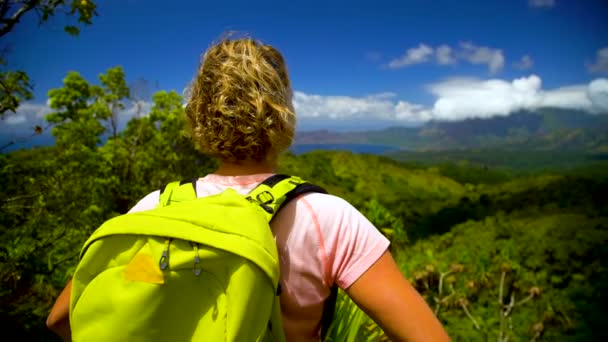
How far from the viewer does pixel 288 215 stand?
44.9 inches

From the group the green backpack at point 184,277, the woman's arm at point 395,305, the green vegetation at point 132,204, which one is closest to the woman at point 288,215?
the woman's arm at point 395,305

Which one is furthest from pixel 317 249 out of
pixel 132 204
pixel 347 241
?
pixel 132 204

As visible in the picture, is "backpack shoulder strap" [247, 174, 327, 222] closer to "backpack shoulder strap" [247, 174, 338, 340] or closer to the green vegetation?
"backpack shoulder strap" [247, 174, 338, 340]

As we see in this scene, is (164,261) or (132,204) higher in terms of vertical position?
(164,261)

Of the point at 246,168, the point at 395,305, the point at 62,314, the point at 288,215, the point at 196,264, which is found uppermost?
the point at 246,168

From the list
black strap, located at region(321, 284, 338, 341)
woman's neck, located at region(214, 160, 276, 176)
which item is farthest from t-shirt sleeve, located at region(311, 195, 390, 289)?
woman's neck, located at region(214, 160, 276, 176)

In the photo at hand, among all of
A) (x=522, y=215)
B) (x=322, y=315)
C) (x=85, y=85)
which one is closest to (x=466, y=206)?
(x=522, y=215)

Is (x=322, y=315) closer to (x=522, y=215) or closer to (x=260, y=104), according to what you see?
(x=260, y=104)

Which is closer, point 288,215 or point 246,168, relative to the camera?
point 288,215

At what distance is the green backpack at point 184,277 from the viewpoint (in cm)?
101

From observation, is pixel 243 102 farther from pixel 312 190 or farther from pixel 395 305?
pixel 395 305

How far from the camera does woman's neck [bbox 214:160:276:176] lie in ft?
4.20

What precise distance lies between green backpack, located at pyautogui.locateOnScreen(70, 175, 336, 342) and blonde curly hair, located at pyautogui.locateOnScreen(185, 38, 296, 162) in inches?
9.5

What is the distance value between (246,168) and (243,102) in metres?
0.23
